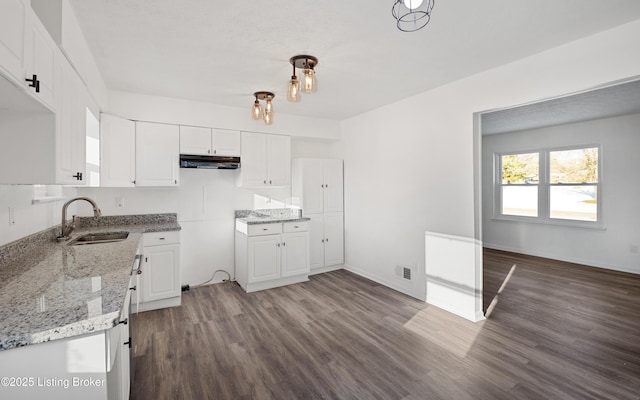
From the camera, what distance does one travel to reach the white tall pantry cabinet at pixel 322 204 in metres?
4.70

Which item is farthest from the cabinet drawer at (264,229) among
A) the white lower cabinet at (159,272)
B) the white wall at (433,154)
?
the white wall at (433,154)

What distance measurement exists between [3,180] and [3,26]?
80cm

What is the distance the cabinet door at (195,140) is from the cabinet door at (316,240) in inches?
71.7

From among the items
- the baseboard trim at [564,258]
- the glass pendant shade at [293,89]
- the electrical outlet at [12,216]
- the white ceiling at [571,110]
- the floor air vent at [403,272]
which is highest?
the white ceiling at [571,110]

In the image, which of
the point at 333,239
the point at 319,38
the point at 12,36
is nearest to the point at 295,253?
the point at 333,239

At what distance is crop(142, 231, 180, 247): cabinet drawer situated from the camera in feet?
10.8

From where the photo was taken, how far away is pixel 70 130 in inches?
71.9

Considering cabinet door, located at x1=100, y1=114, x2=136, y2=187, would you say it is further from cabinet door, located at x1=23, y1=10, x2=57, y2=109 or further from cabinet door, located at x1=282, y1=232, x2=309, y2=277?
cabinet door, located at x1=282, y1=232, x2=309, y2=277

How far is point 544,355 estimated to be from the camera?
7.98 feet

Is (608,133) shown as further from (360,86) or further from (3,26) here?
(3,26)

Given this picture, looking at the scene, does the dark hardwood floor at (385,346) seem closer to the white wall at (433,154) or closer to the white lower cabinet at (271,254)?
the white lower cabinet at (271,254)

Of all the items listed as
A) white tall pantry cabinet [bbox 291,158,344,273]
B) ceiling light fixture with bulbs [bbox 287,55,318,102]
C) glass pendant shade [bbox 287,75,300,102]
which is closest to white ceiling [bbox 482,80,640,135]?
ceiling light fixture with bulbs [bbox 287,55,318,102]

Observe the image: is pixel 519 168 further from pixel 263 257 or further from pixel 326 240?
pixel 263 257

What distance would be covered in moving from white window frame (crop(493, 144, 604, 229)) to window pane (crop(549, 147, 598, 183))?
2.5 inches
